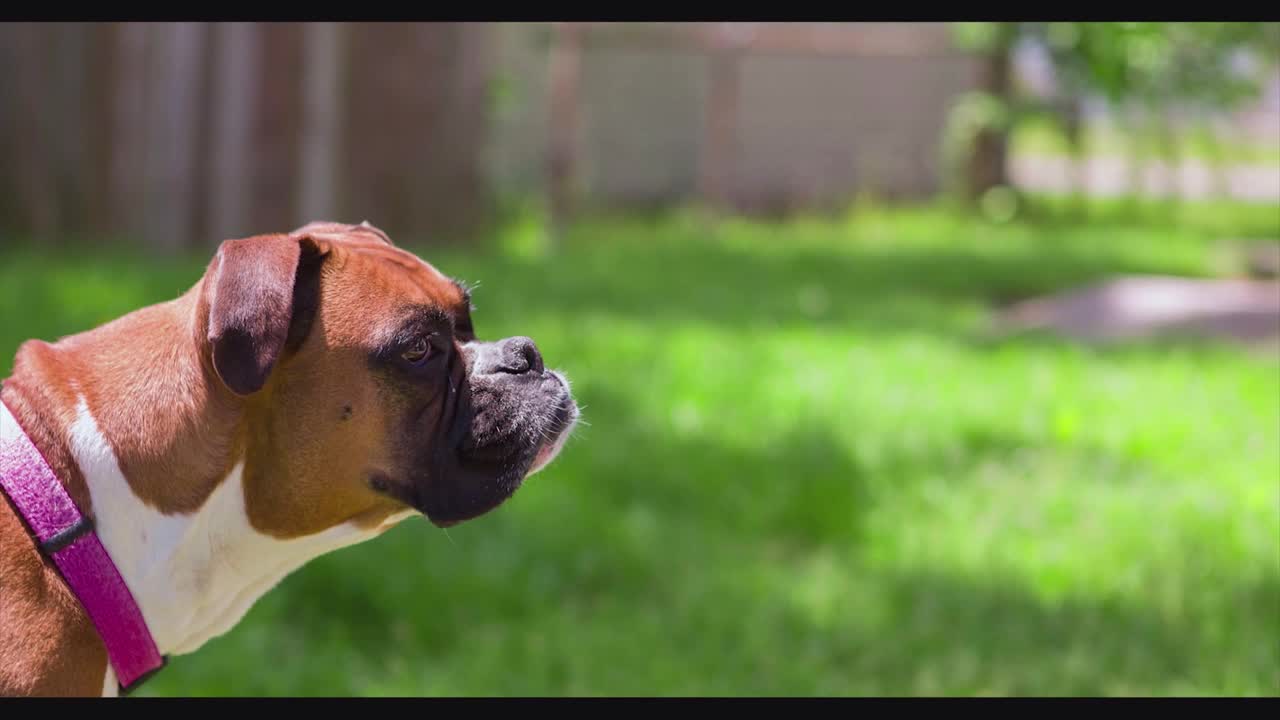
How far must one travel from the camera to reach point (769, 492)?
5.86 metres

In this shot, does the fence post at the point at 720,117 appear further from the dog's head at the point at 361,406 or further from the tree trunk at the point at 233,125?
the dog's head at the point at 361,406

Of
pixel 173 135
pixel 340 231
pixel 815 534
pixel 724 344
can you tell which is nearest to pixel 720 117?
pixel 173 135

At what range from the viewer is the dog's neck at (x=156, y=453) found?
8.62 ft

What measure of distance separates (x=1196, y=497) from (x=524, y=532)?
97.6 inches

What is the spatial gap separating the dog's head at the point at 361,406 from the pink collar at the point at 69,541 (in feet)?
0.90

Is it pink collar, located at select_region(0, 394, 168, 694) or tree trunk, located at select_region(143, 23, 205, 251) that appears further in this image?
tree trunk, located at select_region(143, 23, 205, 251)

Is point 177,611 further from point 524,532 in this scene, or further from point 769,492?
point 769,492

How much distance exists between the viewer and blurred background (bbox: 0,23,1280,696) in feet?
15.9

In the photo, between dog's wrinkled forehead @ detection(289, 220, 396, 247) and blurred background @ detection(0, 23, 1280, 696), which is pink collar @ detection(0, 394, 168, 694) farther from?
blurred background @ detection(0, 23, 1280, 696)

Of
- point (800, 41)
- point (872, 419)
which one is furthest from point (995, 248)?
point (872, 419)

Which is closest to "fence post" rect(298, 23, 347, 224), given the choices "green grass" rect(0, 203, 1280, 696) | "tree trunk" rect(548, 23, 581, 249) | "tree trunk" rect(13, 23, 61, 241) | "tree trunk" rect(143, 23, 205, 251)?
"tree trunk" rect(143, 23, 205, 251)

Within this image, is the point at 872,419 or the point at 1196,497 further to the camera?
the point at 872,419

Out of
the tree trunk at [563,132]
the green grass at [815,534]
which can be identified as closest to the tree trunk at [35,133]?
the green grass at [815,534]

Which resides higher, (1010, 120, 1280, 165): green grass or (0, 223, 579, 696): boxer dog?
(0, 223, 579, 696): boxer dog
